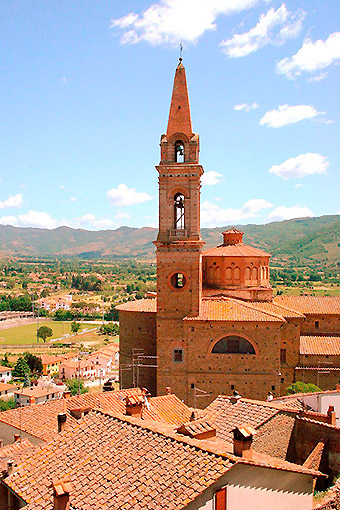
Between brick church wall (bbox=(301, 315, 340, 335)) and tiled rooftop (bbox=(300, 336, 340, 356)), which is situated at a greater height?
brick church wall (bbox=(301, 315, 340, 335))

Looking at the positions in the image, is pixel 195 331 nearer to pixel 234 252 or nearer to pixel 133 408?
pixel 234 252

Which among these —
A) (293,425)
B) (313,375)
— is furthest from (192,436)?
(313,375)

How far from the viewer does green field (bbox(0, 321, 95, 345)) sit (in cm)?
11275

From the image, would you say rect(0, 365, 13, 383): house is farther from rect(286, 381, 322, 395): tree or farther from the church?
rect(286, 381, 322, 395): tree

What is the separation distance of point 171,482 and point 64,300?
16253 centimetres

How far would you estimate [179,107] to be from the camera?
30812 mm

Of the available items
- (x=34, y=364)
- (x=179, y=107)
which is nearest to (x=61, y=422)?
(x=179, y=107)

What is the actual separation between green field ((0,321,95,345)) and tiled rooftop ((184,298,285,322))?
89.0 m

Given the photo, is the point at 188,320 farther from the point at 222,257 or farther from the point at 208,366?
the point at 222,257

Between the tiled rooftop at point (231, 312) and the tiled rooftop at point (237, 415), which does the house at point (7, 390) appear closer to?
the tiled rooftop at point (231, 312)

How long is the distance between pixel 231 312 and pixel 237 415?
51.4ft

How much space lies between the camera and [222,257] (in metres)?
34.9

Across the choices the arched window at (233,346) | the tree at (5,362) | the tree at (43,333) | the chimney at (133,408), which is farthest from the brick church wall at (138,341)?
the tree at (43,333)

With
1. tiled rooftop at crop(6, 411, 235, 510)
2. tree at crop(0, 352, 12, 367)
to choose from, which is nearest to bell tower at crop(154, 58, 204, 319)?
tiled rooftop at crop(6, 411, 235, 510)
